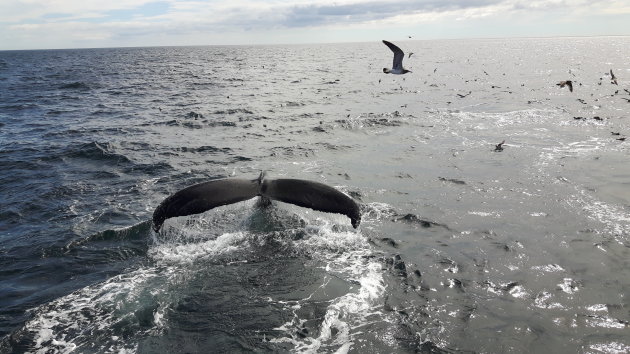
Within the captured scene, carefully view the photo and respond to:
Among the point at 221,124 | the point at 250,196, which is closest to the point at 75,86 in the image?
the point at 221,124

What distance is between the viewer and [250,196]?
775cm

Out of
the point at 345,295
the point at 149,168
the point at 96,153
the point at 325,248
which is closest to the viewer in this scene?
the point at 345,295

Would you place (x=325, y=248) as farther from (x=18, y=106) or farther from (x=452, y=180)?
(x=18, y=106)

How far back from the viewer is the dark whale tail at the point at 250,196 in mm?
7270

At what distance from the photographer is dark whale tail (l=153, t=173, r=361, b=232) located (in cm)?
727

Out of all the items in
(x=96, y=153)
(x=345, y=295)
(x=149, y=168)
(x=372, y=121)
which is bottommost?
(x=345, y=295)

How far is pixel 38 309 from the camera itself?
7.27 m

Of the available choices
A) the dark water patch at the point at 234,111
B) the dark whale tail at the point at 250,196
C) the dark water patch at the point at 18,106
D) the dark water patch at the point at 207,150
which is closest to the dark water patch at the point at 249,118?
the dark water patch at the point at 234,111

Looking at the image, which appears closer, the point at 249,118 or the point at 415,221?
the point at 415,221

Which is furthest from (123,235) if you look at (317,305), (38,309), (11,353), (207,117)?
(207,117)

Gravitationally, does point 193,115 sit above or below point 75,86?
below

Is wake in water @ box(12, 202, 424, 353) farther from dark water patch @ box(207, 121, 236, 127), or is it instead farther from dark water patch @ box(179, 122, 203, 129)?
dark water patch @ box(207, 121, 236, 127)

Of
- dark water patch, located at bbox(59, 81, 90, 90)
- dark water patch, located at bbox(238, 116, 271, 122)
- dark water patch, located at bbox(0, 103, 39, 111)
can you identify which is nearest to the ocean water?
dark water patch, located at bbox(238, 116, 271, 122)

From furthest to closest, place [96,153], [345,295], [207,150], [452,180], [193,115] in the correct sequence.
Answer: [193,115], [207,150], [96,153], [452,180], [345,295]
